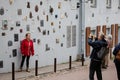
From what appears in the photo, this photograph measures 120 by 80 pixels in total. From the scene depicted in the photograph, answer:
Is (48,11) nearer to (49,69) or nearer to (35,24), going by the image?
(35,24)

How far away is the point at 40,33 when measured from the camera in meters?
21.5

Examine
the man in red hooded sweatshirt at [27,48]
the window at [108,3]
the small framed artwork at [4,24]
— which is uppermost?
the window at [108,3]

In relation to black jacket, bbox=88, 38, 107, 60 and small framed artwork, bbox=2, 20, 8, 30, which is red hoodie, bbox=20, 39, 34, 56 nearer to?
small framed artwork, bbox=2, 20, 8, 30

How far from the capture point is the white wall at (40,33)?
19.1 m

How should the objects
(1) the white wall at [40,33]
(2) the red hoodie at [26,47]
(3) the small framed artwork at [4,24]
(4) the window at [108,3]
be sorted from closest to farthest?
(3) the small framed artwork at [4,24], (1) the white wall at [40,33], (2) the red hoodie at [26,47], (4) the window at [108,3]

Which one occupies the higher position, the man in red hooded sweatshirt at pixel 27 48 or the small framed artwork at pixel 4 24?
the small framed artwork at pixel 4 24

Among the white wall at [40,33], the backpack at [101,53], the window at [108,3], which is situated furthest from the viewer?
the window at [108,3]

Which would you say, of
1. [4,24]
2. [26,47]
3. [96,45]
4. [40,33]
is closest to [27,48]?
[26,47]

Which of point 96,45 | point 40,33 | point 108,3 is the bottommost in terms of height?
point 96,45

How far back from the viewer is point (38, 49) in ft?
70.3

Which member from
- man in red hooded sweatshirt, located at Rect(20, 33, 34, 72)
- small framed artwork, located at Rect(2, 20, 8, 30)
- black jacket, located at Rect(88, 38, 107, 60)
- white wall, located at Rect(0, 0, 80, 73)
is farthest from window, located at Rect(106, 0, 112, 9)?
black jacket, located at Rect(88, 38, 107, 60)

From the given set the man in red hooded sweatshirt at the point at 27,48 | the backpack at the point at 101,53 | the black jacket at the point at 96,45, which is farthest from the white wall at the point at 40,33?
the backpack at the point at 101,53

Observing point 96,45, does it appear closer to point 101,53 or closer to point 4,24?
point 101,53

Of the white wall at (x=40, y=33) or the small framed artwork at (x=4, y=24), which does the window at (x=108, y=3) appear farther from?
the small framed artwork at (x=4, y=24)
